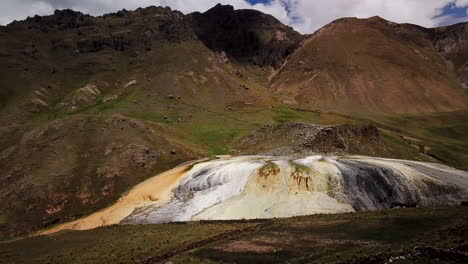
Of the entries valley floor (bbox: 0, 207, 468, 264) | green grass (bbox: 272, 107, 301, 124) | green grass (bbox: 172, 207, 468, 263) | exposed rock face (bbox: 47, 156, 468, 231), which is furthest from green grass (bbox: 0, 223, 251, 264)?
green grass (bbox: 272, 107, 301, 124)

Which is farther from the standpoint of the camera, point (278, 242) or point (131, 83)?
point (131, 83)

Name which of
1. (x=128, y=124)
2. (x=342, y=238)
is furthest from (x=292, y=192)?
(x=128, y=124)

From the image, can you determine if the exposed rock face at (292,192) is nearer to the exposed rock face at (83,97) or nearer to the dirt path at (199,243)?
the dirt path at (199,243)

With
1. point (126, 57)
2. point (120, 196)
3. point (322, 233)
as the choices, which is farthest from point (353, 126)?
point (126, 57)

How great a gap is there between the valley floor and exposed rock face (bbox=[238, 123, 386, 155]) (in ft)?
124

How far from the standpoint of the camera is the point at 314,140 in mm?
90250

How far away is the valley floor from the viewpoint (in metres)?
31.7

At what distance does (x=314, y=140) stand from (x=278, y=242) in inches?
2055

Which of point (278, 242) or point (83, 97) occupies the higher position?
point (83, 97)

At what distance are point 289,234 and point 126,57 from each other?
165637mm

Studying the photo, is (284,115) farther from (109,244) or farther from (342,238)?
(342,238)

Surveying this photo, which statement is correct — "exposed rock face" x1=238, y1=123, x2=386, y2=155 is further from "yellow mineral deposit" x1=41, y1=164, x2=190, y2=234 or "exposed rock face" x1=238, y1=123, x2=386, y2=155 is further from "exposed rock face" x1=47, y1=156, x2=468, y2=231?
"yellow mineral deposit" x1=41, y1=164, x2=190, y2=234

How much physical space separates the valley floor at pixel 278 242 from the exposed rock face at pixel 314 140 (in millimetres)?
37828

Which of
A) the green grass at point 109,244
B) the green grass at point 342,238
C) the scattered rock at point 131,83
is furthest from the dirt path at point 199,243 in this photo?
the scattered rock at point 131,83
